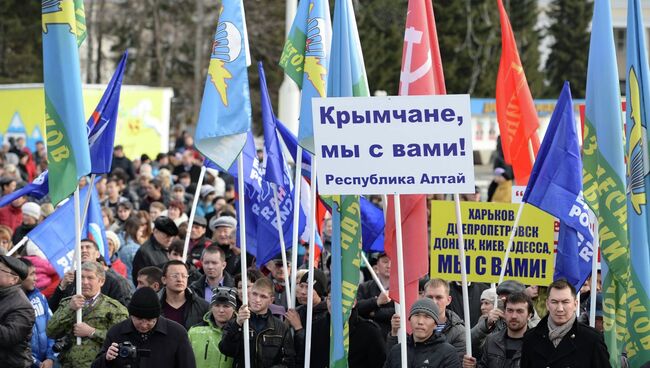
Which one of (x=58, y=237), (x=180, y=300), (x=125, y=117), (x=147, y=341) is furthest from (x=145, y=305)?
(x=125, y=117)

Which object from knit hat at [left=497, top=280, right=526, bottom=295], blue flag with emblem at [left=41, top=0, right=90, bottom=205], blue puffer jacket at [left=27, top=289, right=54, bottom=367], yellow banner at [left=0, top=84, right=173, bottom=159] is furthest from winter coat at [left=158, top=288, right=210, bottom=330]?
yellow banner at [left=0, top=84, right=173, bottom=159]

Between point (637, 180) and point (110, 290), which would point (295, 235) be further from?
point (637, 180)

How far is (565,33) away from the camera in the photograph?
64562 millimetres

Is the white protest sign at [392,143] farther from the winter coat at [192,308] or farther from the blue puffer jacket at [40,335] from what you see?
the blue puffer jacket at [40,335]

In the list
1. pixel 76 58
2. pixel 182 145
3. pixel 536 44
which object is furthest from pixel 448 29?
pixel 76 58

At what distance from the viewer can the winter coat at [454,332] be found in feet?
31.6

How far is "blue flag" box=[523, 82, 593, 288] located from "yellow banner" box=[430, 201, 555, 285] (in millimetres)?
205

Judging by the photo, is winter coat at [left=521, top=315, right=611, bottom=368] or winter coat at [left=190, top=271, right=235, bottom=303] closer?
winter coat at [left=521, top=315, right=611, bottom=368]

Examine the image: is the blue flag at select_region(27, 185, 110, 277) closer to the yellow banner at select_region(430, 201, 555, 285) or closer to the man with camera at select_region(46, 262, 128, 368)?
the man with camera at select_region(46, 262, 128, 368)

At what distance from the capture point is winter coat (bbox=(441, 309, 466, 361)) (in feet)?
31.6

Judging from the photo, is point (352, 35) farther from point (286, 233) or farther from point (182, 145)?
point (182, 145)

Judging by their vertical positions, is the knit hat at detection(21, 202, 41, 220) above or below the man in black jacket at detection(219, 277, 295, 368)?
above

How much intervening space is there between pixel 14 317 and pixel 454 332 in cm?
307

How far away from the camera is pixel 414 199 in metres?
10.1
